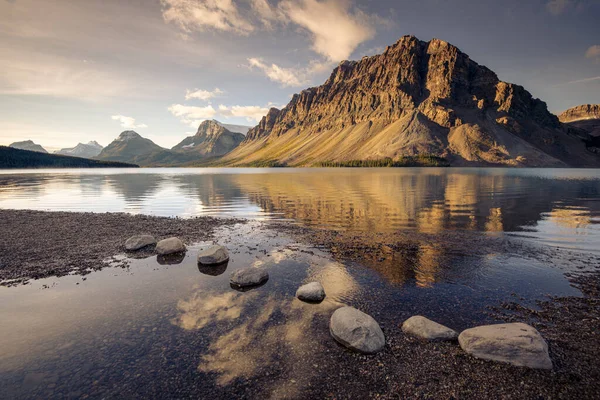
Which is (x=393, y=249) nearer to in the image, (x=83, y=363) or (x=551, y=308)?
(x=551, y=308)

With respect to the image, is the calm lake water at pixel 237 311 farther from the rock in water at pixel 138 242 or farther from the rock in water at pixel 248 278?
the rock in water at pixel 138 242

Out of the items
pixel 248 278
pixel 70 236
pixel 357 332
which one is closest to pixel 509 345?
pixel 357 332

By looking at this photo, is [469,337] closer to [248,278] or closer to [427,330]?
[427,330]

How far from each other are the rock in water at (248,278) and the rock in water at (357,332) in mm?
6399

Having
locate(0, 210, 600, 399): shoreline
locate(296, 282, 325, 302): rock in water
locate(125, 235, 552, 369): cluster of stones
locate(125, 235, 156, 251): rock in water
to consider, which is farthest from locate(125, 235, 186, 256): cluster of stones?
locate(125, 235, 552, 369): cluster of stones

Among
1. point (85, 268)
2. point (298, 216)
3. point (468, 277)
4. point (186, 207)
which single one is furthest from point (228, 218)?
point (468, 277)

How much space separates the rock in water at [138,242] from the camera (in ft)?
77.7

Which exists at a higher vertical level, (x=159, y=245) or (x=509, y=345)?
(x=159, y=245)

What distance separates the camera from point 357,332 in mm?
11227

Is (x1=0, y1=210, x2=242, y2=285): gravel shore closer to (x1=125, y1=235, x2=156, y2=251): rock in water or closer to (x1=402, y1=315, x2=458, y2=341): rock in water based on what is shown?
(x1=125, y1=235, x2=156, y2=251): rock in water

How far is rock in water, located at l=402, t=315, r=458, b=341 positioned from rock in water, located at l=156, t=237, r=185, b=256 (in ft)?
60.6

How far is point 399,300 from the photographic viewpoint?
1484 cm

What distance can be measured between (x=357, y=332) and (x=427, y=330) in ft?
10.2

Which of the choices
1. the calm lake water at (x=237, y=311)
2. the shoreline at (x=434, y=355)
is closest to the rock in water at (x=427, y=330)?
the shoreline at (x=434, y=355)
